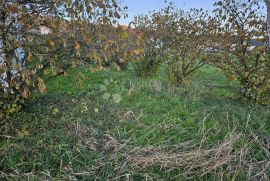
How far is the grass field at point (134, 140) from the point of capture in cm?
380

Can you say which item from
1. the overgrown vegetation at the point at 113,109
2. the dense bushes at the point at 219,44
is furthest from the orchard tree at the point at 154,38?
the overgrown vegetation at the point at 113,109

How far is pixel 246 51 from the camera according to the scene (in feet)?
23.5

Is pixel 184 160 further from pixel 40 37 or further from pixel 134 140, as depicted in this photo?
pixel 40 37

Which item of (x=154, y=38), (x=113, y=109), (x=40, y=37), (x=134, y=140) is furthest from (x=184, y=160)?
(x=154, y=38)

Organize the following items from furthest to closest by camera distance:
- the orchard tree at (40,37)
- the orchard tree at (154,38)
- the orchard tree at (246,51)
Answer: the orchard tree at (154,38) < the orchard tree at (246,51) < the orchard tree at (40,37)

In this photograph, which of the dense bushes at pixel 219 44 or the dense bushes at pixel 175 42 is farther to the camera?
the dense bushes at pixel 175 42

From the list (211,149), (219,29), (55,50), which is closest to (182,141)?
(211,149)

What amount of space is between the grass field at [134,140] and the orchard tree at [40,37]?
0.32 meters

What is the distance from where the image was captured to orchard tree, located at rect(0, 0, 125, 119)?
11.5 ft

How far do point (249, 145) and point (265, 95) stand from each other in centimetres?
269

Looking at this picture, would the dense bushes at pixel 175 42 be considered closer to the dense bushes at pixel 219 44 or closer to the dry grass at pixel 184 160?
the dense bushes at pixel 219 44

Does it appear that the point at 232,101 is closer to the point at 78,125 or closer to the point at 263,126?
the point at 263,126

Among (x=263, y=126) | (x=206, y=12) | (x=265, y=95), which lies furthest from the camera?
(x=206, y=12)

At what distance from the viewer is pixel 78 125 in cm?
490
